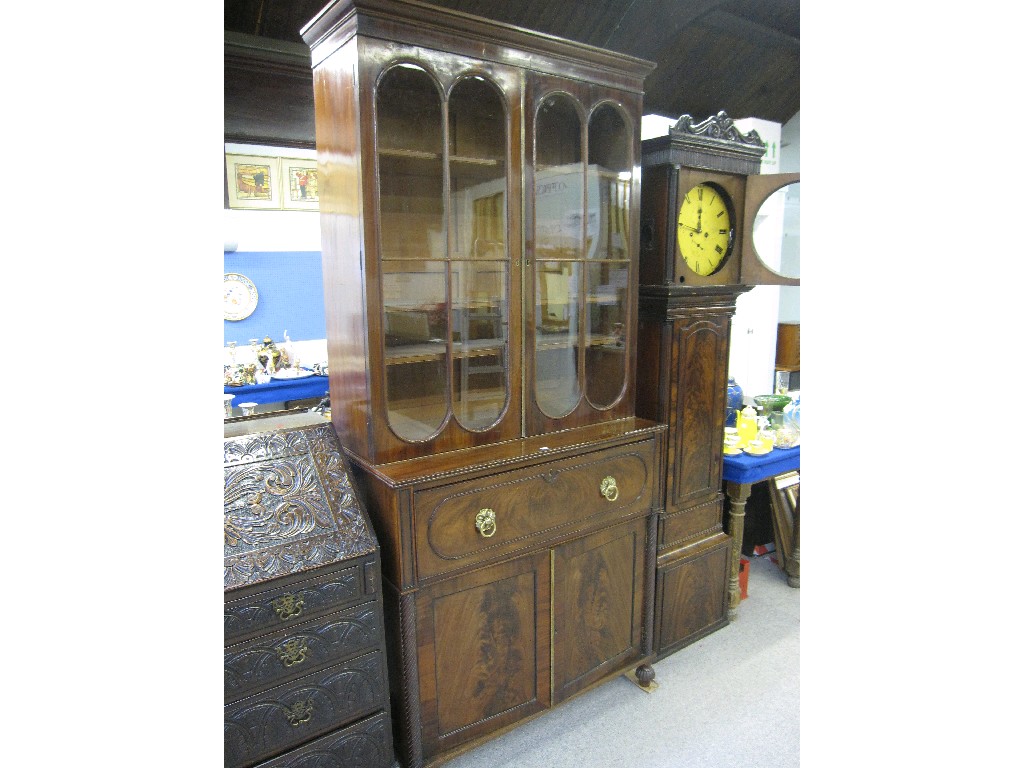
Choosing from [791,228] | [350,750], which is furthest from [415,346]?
[791,228]

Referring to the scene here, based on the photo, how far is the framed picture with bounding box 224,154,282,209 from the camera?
14.9 ft

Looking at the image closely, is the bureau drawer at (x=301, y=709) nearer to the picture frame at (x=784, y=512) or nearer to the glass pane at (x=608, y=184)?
the glass pane at (x=608, y=184)

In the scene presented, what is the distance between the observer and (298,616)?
137cm

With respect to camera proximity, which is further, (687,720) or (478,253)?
(687,720)

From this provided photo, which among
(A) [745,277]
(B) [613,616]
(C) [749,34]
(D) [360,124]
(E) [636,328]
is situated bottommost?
(B) [613,616]

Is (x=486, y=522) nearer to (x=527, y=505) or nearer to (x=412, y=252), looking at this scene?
(x=527, y=505)

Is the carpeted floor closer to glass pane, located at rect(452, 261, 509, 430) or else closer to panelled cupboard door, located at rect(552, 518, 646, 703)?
panelled cupboard door, located at rect(552, 518, 646, 703)

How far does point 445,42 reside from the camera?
1.48 m

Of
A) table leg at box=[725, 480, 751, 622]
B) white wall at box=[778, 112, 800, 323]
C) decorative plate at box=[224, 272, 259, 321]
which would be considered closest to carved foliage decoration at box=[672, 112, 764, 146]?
white wall at box=[778, 112, 800, 323]

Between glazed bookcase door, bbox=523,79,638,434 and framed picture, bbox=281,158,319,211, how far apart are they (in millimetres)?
3507

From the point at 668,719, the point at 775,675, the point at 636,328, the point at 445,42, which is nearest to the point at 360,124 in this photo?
the point at 445,42

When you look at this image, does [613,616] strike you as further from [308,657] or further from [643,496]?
[308,657]

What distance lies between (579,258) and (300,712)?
1423 mm

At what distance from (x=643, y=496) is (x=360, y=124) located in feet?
Result: 4.47
